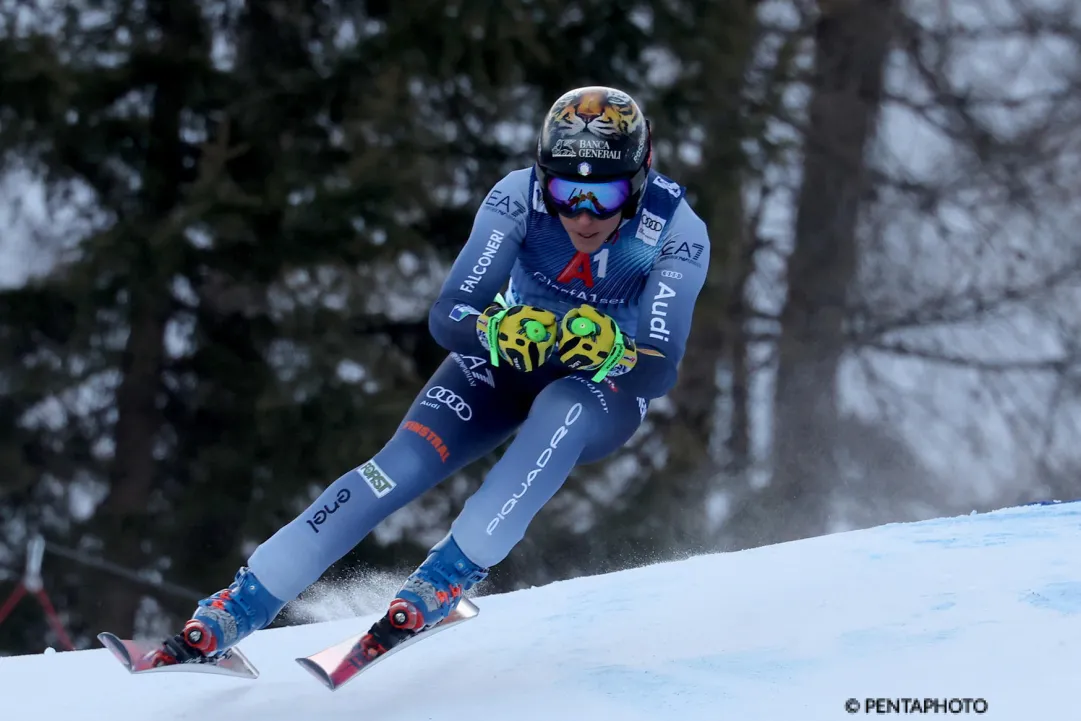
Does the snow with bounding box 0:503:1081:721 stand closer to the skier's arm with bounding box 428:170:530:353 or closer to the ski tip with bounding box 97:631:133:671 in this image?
the ski tip with bounding box 97:631:133:671

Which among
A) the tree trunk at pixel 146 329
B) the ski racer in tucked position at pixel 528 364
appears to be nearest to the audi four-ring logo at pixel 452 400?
the ski racer in tucked position at pixel 528 364

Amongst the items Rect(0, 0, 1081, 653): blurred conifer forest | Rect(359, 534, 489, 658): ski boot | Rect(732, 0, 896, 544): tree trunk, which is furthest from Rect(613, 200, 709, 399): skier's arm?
Rect(732, 0, 896, 544): tree trunk

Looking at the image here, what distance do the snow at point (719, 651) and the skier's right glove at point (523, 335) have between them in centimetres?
93

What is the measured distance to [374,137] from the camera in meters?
9.05

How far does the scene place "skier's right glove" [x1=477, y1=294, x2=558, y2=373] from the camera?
3459 mm

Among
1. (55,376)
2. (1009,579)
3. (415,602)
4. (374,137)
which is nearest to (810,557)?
(1009,579)

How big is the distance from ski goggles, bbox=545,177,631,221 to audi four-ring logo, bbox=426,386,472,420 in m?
0.66

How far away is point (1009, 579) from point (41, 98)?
7.52m

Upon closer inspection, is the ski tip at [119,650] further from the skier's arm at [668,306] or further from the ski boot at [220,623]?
the skier's arm at [668,306]

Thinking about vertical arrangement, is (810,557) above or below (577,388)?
below

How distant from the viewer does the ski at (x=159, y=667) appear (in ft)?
11.0

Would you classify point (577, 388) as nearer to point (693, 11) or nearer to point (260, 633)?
point (260, 633)

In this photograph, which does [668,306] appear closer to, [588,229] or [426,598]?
[588,229]

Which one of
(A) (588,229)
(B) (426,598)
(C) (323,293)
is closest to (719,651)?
(B) (426,598)
